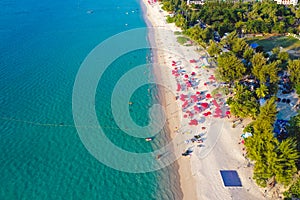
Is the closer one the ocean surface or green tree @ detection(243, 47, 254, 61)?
the ocean surface

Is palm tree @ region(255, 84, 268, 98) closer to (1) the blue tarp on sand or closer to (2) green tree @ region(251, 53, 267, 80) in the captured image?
(2) green tree @ region(251, 53, 267, 80)

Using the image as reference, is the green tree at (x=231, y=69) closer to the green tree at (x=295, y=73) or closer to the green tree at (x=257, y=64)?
the green tree at (x=257, y=64)

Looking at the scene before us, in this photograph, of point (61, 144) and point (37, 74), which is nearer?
point (61, 144)

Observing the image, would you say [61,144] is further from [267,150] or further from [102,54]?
[102,54]

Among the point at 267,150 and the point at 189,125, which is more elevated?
the point at 267,150

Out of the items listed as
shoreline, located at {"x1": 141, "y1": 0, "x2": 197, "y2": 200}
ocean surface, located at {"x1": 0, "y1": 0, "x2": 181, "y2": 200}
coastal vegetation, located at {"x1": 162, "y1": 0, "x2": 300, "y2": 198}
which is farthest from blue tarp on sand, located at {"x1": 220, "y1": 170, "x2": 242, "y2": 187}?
ocean surface, located at {"x1": 0, "y1": 0, "x2": 181, "y2": 200}

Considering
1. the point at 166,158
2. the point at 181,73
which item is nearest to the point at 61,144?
the point at 166,158
